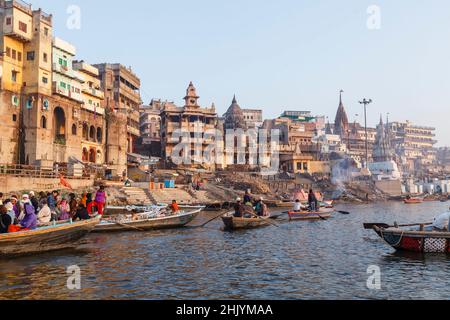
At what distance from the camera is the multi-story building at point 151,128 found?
268ft

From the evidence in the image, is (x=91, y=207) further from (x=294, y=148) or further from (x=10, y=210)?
(x=294, y=148)

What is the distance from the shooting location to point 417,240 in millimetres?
17891

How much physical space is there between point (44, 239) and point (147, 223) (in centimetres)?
962

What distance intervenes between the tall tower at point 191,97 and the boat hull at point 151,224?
54167 mm

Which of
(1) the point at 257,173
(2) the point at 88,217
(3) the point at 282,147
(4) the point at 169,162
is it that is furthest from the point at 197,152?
(2) the point at 88,217

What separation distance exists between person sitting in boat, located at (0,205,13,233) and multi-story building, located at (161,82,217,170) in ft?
196

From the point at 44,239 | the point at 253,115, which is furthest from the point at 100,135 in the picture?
the point at 253,115

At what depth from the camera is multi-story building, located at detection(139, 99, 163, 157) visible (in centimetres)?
8162

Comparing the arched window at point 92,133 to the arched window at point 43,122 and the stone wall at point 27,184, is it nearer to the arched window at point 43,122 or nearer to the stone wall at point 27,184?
the arched window at point 43,122

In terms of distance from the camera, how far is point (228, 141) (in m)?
85.4

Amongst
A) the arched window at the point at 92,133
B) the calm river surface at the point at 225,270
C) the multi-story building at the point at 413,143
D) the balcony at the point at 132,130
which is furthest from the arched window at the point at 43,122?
the multi-story building at the point at 413,143

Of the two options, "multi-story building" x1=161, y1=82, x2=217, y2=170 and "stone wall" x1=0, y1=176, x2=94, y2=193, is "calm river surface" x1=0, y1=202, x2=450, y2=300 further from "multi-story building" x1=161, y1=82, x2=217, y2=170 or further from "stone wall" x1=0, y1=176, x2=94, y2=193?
"multi-story building" x1=161, y1=82, x2=217, y2=170

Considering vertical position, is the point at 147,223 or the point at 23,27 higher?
the point at 23,27

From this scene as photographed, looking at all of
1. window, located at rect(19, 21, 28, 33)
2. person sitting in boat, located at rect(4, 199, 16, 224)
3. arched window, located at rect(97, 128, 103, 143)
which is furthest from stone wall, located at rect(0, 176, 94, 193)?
person sitting in boat, located at rect(4, 199, 16, 224)
